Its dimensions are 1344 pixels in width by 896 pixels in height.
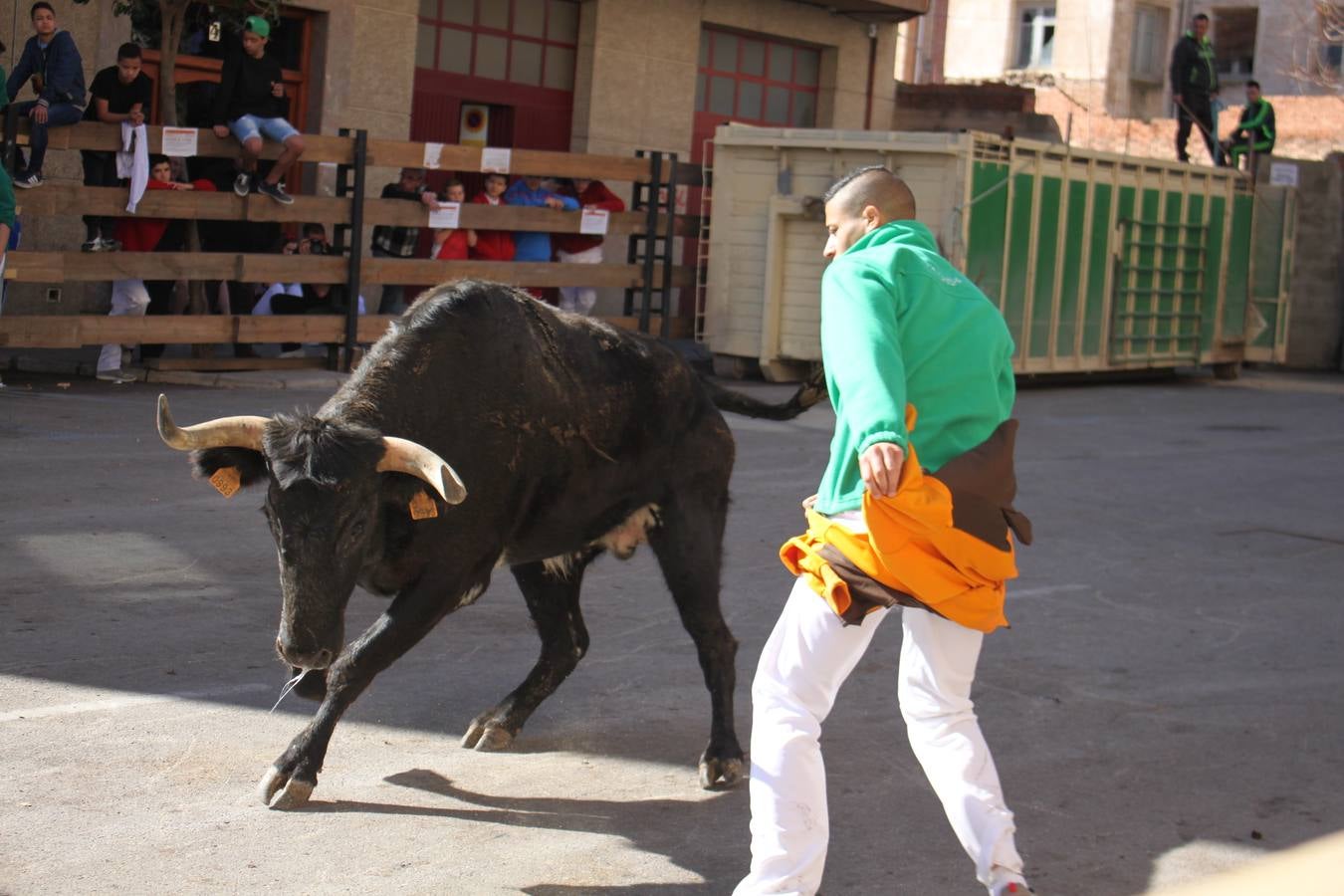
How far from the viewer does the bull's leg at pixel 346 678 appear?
4.88 m

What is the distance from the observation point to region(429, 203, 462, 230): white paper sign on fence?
15.2 meters

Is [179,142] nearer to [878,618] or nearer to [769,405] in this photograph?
[769,405]

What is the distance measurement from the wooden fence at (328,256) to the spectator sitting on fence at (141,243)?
19 centimetres

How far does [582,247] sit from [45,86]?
5.56 metres

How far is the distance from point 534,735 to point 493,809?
0.77 metres

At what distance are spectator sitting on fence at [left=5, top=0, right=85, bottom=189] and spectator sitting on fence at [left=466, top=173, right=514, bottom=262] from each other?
390cm

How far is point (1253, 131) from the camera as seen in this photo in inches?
951

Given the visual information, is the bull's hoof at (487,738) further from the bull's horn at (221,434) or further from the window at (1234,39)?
the window at (1234,39)

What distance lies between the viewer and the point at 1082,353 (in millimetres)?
19344

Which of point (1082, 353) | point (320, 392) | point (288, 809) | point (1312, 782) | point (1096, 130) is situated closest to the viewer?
point (288, 809)

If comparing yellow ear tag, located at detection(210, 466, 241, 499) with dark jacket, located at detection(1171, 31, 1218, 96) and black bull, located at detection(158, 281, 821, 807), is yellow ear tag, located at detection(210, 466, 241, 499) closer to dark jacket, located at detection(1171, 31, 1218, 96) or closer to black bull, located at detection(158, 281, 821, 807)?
black bull, located at detection(158, 281, 821, 807)

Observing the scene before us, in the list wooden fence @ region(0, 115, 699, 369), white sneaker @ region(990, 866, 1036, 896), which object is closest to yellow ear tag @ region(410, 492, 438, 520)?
white sneaker @ region(990, 866, 1036, 896)

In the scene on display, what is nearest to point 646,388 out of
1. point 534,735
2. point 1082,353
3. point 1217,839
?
point 534,735

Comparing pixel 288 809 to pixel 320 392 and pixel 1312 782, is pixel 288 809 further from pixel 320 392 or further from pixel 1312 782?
pixel 320 392
